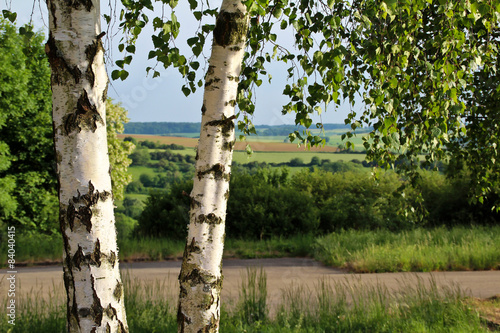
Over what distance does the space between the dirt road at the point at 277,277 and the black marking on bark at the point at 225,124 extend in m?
3.41

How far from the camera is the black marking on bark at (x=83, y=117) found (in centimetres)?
241

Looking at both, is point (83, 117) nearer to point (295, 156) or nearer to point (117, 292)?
point (117, 292)

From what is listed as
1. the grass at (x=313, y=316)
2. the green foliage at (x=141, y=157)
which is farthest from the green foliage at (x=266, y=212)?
the green foliage at (x=141, y=157)

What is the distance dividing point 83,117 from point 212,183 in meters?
0.92

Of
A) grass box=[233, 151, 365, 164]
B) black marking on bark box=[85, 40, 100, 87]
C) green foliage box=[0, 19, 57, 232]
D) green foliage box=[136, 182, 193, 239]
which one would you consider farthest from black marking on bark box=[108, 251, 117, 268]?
grass box=[233, 151, 365, 164]

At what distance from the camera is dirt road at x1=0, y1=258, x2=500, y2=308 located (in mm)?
6536

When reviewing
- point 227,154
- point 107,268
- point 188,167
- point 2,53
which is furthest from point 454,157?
point 188,167

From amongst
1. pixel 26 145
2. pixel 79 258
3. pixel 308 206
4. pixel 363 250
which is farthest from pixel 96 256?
pixel 26 145

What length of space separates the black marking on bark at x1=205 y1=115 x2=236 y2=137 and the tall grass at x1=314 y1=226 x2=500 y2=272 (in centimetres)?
627

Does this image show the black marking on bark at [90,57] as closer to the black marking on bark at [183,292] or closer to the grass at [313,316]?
the black marking on bark at [183,292]

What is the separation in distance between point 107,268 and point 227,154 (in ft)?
3.50

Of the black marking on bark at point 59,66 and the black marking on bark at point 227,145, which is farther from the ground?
the black marking on bark at point 59,66

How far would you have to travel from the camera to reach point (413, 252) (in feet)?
28.7

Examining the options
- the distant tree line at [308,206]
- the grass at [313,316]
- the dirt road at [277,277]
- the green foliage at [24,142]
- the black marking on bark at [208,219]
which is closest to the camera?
the black marking on bark at [208,219]
